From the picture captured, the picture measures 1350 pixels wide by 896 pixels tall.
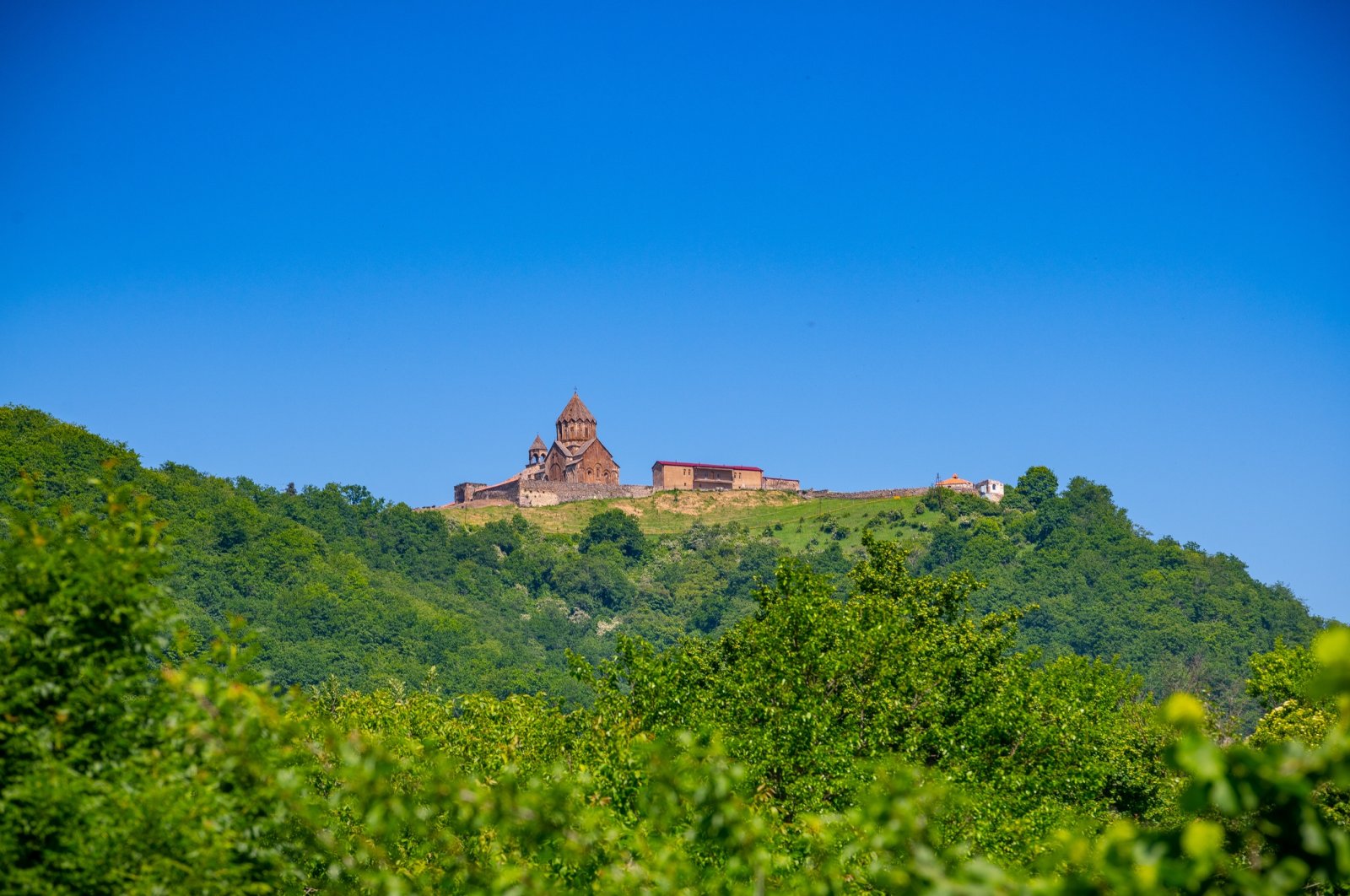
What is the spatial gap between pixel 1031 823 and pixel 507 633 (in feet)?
433

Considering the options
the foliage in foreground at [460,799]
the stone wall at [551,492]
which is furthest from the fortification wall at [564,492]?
the foliage in foreground at [460,799]

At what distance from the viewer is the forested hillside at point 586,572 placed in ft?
431

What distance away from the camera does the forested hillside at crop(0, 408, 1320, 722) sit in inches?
5177

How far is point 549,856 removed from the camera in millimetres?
12203

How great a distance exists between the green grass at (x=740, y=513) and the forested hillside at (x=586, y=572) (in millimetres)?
400

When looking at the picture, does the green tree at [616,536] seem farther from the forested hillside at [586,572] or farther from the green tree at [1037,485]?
the green tree at [1037,485]

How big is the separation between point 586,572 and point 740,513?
23.8 metres

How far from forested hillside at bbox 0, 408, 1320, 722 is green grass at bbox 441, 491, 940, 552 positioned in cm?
40

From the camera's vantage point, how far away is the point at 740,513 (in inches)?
7579

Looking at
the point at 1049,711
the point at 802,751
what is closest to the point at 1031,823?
the point at 802,751

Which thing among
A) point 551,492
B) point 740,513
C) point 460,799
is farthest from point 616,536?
point 460,799

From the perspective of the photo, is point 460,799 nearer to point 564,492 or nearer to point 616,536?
point 616,536

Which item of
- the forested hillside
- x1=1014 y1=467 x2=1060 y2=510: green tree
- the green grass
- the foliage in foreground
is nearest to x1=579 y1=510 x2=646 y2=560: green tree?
the forested hillside

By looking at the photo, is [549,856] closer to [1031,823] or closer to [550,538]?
Answer: [1031,823]
